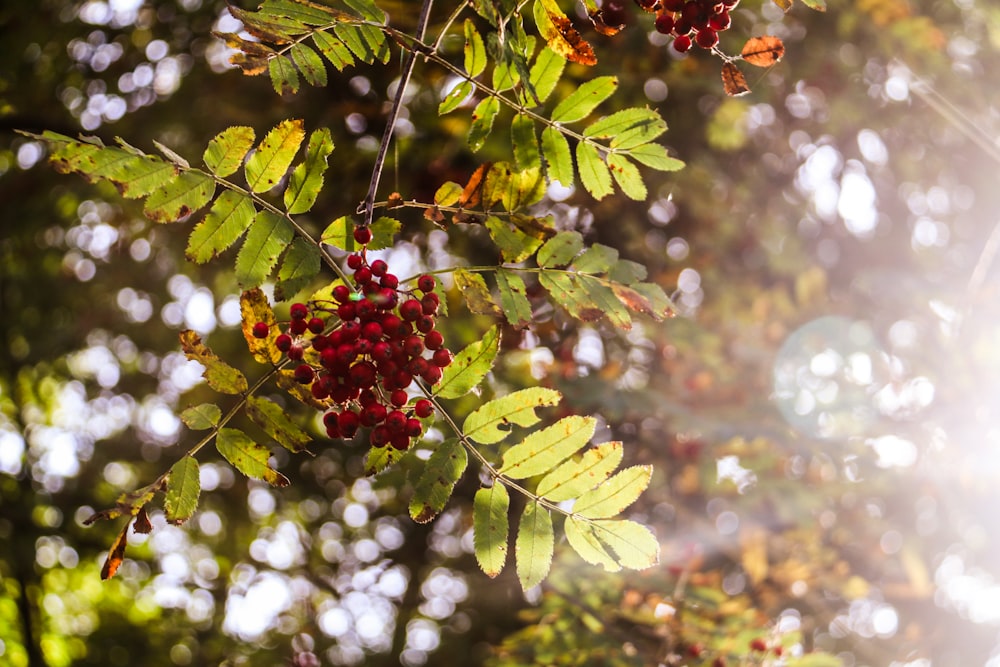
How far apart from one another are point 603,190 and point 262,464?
0.90 metres

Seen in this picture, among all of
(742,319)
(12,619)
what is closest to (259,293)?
(742,319)

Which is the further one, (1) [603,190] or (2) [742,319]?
(2) [742,319]

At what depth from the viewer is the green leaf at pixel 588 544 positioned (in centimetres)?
144

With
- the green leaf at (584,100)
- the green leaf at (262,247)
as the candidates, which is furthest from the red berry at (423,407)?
the green leaf at (584,100)

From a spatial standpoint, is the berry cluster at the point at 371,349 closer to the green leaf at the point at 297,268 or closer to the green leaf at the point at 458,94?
the green leaf at the point at 297,268

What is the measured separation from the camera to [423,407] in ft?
4.87

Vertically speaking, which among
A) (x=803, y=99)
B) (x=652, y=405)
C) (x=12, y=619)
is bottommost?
(x=12, y=619)

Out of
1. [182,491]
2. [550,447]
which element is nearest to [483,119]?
[550,447]

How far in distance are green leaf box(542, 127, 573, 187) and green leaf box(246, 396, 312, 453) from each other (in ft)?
2.34

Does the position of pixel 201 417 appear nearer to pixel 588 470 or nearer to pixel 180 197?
pixel 180 197

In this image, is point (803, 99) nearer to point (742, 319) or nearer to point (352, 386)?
point (742, 319)

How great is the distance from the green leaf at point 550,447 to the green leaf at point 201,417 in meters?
0.59

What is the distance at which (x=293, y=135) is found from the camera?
1395mm

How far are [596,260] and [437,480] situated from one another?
58cm
